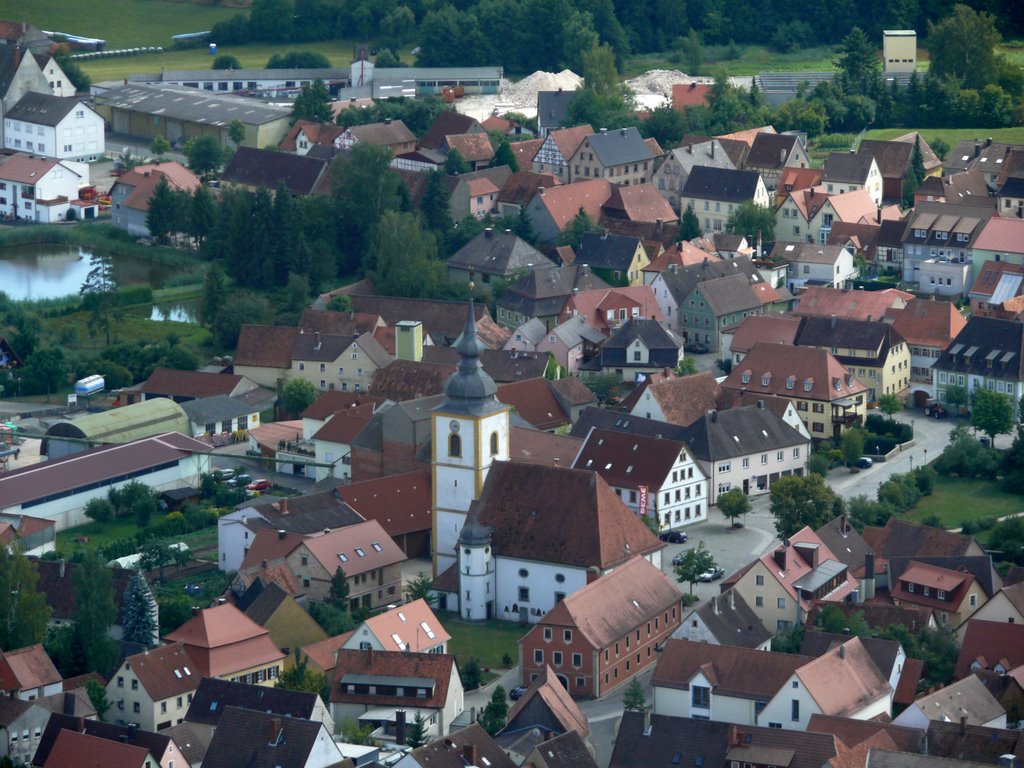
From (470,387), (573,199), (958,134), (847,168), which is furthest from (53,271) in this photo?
(470,387)

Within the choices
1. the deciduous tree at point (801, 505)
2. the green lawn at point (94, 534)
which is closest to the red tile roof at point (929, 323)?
the deciduous tree at point (801, 505)

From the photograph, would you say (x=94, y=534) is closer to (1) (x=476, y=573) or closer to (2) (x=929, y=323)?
(1) (x=476, y=573)

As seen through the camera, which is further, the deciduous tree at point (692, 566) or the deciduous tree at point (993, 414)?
the deciduous tree at point (993, 414)

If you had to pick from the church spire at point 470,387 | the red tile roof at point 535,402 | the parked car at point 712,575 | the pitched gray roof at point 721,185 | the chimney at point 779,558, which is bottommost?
the parked car at point 712,575

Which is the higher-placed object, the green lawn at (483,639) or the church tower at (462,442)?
the church tower at (462,442)

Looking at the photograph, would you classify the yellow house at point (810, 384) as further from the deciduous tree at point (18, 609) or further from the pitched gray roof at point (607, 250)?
the deciduous tree at point (18, 609)

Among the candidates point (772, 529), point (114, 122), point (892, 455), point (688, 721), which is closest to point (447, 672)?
point (688, 721)

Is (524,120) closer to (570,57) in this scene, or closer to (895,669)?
(570,57)
